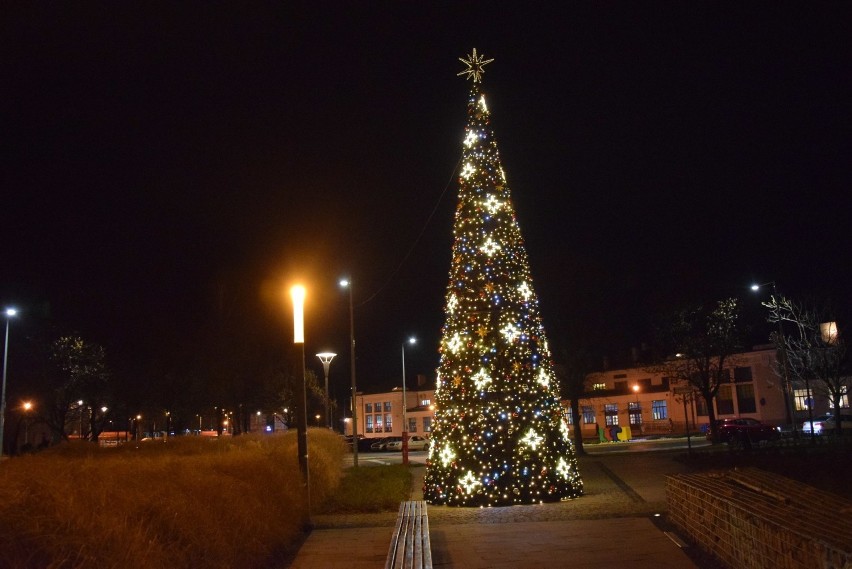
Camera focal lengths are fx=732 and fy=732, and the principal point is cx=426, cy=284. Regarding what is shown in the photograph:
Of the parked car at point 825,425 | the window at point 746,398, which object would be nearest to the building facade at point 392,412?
the window at point 746,398

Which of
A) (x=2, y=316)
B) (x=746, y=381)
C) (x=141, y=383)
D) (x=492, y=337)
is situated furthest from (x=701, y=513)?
(x=746, y=381)

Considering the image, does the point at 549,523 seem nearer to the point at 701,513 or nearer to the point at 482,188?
the point at 701,513

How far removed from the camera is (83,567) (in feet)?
17.3

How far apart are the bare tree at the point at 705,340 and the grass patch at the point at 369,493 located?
16.8 metres

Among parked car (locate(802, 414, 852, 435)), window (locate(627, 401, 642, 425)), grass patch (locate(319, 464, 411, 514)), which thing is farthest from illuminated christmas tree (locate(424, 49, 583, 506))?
window (locate(627, 401, 642, 425))

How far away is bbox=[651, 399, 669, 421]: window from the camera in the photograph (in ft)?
166

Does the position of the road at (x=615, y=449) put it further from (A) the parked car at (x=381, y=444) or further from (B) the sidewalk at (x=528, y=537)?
(B) the sidewalk at (x=528, y=537)

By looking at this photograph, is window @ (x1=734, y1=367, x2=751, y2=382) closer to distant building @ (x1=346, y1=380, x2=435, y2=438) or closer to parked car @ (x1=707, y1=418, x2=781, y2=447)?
parked car @ (x1=707, y1=418, x2=781, y2=447)

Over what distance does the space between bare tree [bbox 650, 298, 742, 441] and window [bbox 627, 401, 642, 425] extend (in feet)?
62.3

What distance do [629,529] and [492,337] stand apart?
473 centimetres

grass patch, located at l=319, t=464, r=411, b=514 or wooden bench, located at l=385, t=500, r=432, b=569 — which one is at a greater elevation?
wooden bench, located at l=385, t=500, r=432, b=569

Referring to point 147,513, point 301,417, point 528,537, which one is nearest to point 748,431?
point 301,417

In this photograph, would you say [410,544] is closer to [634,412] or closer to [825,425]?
[825,425]

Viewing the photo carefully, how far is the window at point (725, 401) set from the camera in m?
47.3
